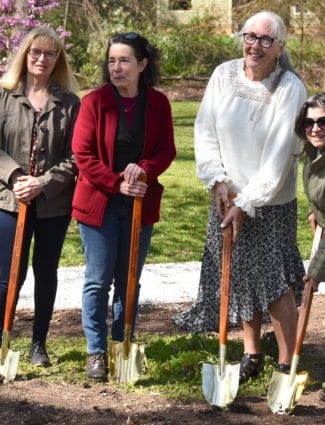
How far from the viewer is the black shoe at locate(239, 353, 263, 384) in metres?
5.15

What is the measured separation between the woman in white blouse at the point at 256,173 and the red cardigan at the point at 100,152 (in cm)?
24

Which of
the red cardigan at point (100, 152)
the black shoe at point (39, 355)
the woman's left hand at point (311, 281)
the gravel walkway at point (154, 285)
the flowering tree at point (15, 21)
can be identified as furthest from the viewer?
the flowering tree at point (15, 21)

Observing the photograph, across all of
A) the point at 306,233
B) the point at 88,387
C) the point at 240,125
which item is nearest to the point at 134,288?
the point at 88,387

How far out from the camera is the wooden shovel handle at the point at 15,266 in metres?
5.03

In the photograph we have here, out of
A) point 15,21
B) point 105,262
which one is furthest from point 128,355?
point 15,21

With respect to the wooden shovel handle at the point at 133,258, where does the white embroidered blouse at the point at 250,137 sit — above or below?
above

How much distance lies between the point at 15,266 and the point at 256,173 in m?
1.36

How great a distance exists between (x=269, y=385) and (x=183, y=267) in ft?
11.3

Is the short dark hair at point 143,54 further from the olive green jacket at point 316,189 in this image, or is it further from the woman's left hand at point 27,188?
the olive green jacket at point 316,189

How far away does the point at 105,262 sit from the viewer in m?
4.99

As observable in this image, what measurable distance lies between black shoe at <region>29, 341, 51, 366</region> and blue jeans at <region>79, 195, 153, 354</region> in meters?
0.38

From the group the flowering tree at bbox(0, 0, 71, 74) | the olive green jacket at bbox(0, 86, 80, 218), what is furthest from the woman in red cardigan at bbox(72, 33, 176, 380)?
the flowering tree at bbox(0, 0, 71, 74)

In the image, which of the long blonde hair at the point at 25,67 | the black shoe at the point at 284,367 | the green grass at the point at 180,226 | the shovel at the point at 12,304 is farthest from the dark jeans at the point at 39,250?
the green grass at the point at 180,226

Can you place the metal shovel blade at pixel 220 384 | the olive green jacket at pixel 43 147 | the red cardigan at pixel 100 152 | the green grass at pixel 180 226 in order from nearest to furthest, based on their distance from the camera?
the metal shovel blade at pixel 220 384 < the red cardigan at pixel 100 152 < the olive green jacket at pixel 43 147 < the green grass at pixel 180 226
